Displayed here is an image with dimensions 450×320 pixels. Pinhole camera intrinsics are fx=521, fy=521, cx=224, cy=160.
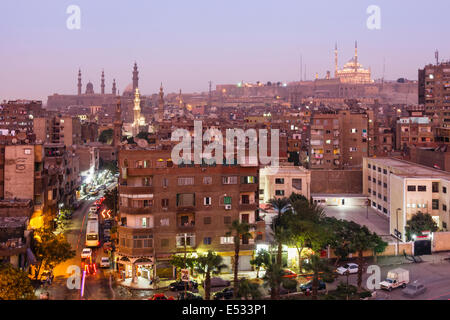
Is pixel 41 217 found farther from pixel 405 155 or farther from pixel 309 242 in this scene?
pixel 405 155

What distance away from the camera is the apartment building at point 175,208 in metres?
16.1

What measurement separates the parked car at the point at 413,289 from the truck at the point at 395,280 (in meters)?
0.30

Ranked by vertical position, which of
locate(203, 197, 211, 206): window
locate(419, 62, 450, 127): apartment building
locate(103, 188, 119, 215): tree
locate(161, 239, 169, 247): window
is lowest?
locate(161, 239, 169, 247): window

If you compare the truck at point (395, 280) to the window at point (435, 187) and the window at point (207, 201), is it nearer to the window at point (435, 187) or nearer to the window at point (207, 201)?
the window at point (207, 201)

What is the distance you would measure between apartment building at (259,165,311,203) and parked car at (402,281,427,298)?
1147 cm

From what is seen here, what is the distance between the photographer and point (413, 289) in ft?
46.9

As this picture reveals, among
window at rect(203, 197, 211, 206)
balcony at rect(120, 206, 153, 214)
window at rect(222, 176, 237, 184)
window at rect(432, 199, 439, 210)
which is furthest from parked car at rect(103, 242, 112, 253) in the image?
window at rect(432, 199, 439, 210)

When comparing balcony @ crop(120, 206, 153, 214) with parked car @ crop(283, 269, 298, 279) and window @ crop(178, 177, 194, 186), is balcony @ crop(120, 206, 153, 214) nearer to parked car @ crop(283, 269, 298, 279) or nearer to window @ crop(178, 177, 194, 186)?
window @ crop(178, 177, 194, 186)

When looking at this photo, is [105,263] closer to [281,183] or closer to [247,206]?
[247,206]

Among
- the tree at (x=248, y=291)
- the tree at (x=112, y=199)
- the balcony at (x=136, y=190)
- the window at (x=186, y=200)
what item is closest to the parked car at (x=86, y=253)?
the balcony at (x=136, y=190)

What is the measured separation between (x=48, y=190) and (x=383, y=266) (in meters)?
15.1

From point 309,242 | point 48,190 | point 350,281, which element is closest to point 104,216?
point 48,190

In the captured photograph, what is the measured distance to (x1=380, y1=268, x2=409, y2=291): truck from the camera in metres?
14.6
